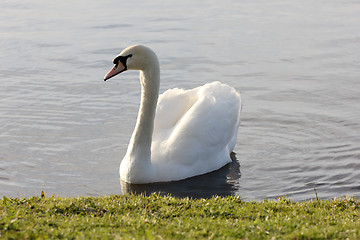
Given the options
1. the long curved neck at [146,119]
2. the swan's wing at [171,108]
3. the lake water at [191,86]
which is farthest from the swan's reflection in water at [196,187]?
the swan's wing at [171,108]

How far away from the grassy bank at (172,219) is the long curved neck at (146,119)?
6.55 feet

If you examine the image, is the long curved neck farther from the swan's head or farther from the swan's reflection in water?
the swan's reflection in water

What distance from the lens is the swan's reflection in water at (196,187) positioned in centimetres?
955

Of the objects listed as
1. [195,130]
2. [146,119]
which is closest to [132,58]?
[146,119]

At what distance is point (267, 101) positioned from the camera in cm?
1364

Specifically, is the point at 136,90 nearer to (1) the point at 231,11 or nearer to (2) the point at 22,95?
(2) the point at 22,95

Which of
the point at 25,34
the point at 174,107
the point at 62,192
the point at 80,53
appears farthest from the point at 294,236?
the point at 25,34

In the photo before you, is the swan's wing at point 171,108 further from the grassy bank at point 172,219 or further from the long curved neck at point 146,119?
the grassy bank at point 172,219

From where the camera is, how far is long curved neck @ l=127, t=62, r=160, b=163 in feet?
32.2

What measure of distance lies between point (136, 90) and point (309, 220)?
839 cm

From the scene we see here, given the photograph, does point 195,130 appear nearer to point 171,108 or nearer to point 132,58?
point 171,108

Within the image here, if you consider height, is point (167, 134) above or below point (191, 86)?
above

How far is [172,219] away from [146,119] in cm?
335

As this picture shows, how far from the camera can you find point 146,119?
995 centimetres
